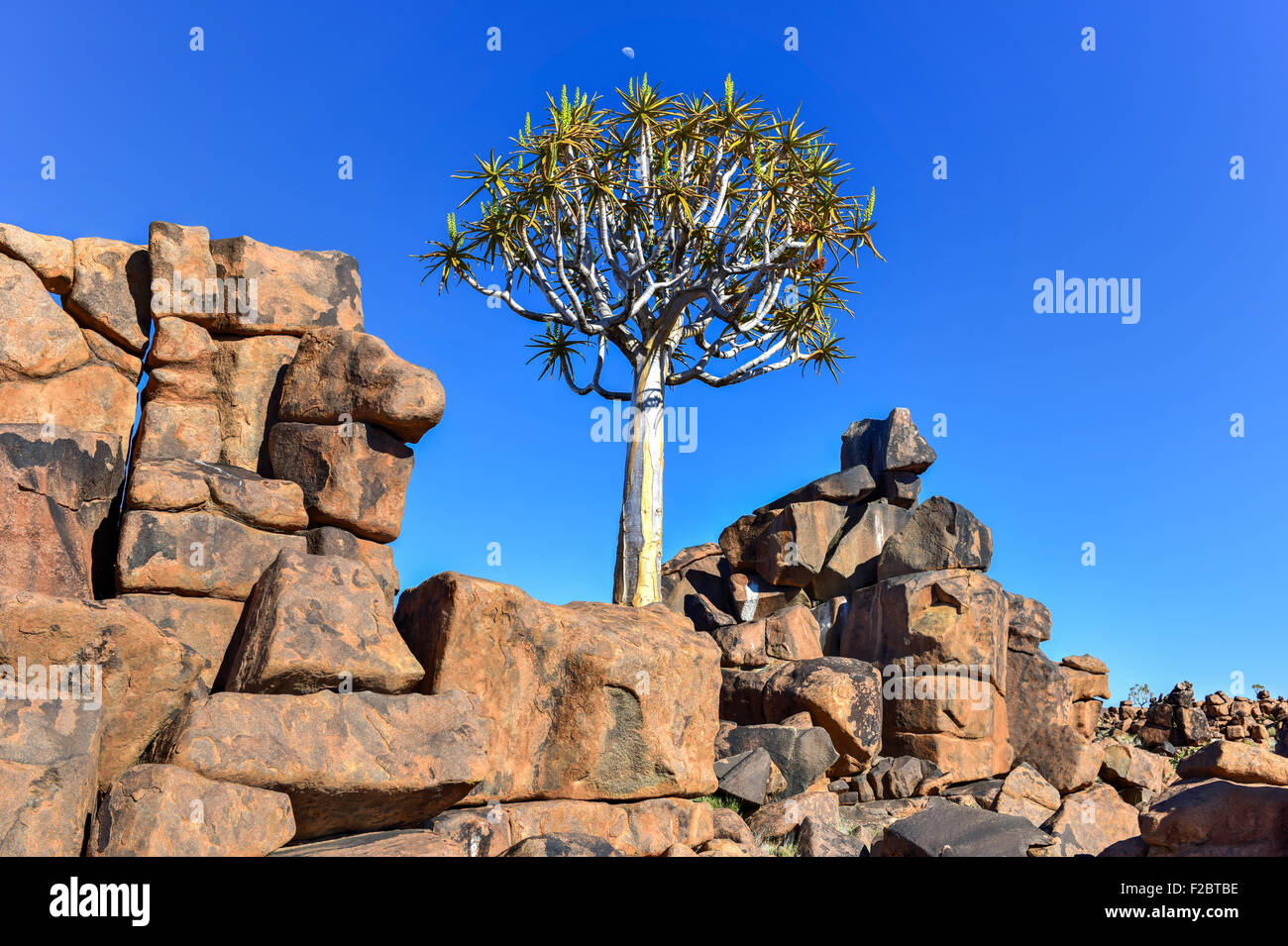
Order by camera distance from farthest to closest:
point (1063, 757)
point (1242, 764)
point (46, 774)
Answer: point (1063, 757) < point (1242, 764) < point (46, 774)

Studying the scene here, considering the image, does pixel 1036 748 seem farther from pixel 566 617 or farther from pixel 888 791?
pixel 566 617

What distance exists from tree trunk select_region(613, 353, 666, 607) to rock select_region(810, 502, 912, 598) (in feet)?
15.6

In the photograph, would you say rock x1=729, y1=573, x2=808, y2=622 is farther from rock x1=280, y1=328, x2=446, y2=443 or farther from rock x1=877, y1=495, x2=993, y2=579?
rock x1=280, y1=328, x2=446, y2=443

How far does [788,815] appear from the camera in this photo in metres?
11.1

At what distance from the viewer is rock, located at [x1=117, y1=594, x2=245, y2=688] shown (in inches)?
346

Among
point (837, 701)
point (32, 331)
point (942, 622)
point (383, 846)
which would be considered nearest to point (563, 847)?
point (383, 846)

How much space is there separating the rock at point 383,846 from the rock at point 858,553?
15580mm

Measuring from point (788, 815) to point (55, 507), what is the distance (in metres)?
7.80

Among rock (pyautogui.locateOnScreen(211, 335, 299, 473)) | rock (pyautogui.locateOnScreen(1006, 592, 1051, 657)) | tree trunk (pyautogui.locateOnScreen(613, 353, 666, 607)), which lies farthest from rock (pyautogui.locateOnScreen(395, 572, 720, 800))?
rock (pyautogui.locateOnScreen(1006, 592, 1051, 657))

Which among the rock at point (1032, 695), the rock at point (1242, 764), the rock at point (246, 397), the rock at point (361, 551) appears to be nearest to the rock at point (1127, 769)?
the rock at point (1032, 695)

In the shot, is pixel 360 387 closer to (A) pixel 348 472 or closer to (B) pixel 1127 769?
(A) pixel 348 472

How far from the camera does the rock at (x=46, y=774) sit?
20.7 ft
